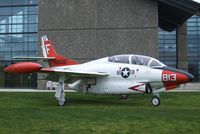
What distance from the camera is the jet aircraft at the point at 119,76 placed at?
15.2 m

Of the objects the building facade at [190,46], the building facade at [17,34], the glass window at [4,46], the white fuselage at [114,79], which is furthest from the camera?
the building facade at [190,46]

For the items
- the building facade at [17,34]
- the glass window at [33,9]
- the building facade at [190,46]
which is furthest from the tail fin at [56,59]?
the building facade at [190,46]

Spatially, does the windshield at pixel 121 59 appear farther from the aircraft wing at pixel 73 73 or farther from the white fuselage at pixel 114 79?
the aircraft wing at pixel 73 73

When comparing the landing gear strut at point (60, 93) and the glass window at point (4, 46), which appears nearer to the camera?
the landing gear strut at point (60, 93)

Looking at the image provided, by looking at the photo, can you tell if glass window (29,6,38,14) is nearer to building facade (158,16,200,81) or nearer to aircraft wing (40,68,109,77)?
building facade (158,16,200,81)

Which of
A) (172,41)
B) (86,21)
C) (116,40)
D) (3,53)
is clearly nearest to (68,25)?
(86,21)

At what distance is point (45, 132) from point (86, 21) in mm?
26308

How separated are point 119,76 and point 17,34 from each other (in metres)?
27.3

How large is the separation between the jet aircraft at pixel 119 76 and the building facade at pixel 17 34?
23632 mm

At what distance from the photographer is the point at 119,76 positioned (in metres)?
16.6

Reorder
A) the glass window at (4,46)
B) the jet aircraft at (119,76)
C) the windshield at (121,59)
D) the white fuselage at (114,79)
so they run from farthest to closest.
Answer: the glass window at (4,46) → the windshield at (121,59) → the white fuselage at (114,79) → the jet aircraft at (119,76)

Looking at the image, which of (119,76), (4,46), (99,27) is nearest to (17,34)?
(4,46)

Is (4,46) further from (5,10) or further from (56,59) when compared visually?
(56,59)

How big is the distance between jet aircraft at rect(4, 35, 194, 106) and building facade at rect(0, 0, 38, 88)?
77.5 ft
